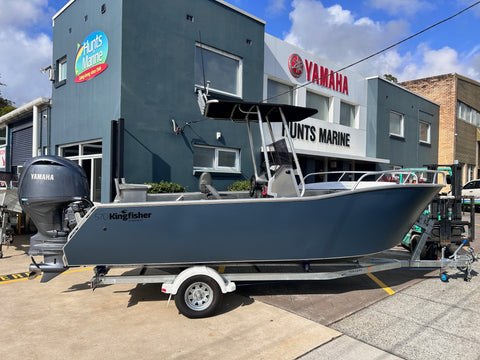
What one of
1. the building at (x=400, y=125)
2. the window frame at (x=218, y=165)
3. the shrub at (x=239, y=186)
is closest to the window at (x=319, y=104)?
the building at (x=400, y=125)

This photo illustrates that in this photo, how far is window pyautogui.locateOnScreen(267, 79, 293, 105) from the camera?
1148 cm

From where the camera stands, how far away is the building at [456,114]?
69.1ft

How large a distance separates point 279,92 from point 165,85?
15.3ft

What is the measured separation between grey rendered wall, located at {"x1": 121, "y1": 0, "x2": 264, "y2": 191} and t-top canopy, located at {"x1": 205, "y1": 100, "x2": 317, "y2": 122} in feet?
12.7

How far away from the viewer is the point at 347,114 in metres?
15.0

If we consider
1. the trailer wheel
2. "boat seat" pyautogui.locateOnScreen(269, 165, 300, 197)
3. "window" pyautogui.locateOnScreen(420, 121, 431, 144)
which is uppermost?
"window" pyautogui.locateOnScreen(420, 121, 431, 144)

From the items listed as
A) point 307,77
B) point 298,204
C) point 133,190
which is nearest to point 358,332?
point 298,204

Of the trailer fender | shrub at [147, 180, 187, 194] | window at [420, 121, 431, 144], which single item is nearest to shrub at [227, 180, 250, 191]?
shrub at [147, 180, 187, 194]

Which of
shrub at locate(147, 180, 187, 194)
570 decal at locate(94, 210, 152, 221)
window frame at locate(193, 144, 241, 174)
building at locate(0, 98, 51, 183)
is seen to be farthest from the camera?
building at locate(0, 98, 51, 183)

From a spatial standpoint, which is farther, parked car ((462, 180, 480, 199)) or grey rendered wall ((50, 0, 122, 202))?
parked car ((462, 180, 480, 199))

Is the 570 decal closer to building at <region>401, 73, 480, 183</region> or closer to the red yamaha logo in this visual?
the red yamaha logo

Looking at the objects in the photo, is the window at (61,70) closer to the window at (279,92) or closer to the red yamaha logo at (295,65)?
the window at (279,92)

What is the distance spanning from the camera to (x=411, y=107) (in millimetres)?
18016

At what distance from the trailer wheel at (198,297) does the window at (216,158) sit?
5501mm
